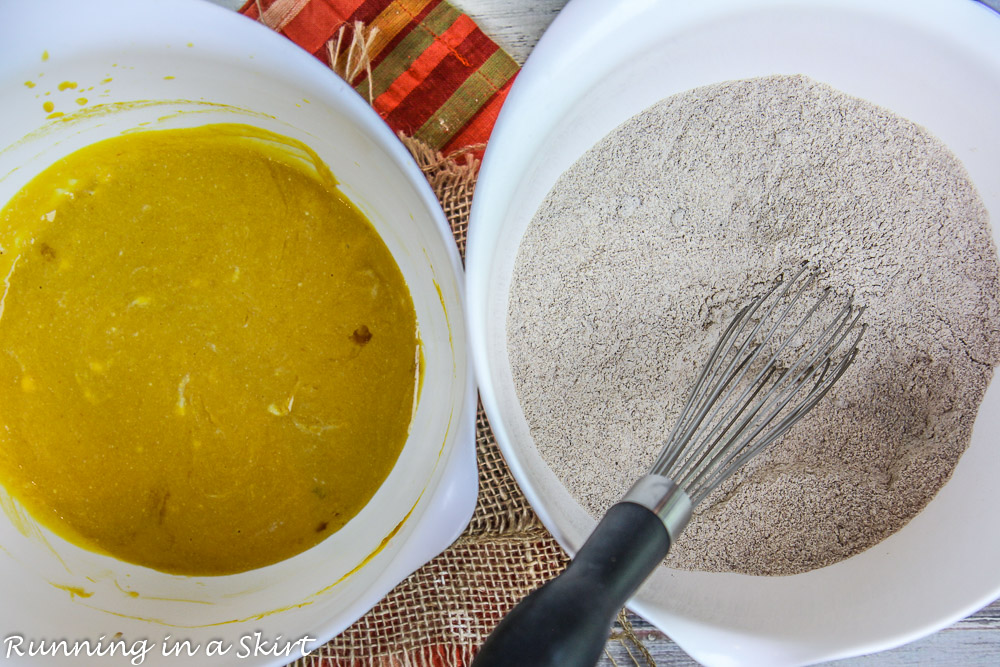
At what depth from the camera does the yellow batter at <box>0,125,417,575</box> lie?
0.71 metres

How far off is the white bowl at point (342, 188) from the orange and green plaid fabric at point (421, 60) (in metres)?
0.11

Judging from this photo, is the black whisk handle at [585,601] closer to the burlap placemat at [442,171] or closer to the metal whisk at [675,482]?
the metal whisk at [675,482]

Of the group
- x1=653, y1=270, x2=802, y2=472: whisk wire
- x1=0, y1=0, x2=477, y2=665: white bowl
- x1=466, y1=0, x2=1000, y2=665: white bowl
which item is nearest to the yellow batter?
x1=0, y1=0, x2=477, y2=665: white bowl

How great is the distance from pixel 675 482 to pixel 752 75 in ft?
1.38

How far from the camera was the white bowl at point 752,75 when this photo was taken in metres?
0.55

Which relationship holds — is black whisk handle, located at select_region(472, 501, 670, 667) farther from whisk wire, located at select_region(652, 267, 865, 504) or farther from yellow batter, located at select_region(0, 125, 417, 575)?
yellow batter, located at select_region(0, 125, 417, 575)

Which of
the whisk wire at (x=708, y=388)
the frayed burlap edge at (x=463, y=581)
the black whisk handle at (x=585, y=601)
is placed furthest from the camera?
the frayed burlap edge at (x=463, y=581)

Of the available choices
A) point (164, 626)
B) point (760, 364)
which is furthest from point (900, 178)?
point (164, 626)

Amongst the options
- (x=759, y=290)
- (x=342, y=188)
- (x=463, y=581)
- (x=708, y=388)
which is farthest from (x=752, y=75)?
(x=463, y=581)

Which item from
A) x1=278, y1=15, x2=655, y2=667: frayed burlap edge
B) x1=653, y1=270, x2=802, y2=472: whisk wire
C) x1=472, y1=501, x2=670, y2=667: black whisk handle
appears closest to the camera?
x1=472, y1=501, x2=670, y2=667: black whisk handle

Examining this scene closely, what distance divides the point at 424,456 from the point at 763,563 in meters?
0.37

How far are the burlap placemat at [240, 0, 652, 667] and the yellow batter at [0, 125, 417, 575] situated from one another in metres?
0.11

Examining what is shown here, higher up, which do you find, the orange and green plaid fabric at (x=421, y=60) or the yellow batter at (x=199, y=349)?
the orange and green plaid fabric at (x=421, y=60)

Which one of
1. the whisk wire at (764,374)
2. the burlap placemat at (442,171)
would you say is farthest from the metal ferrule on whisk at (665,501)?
the burlap placemat at (442,171)
